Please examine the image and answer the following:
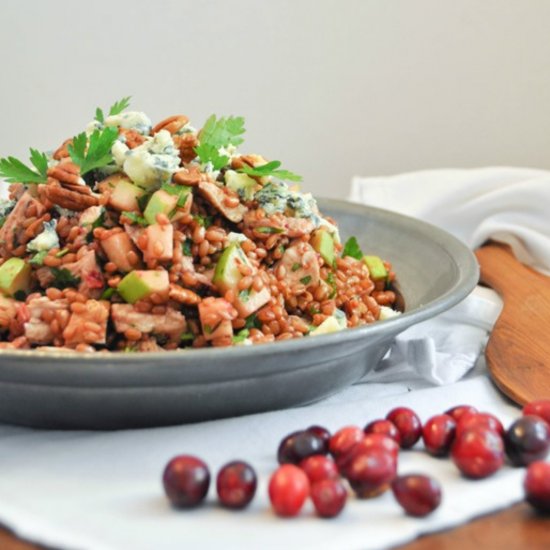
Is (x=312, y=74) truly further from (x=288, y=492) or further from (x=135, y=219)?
(x=288, y=492)

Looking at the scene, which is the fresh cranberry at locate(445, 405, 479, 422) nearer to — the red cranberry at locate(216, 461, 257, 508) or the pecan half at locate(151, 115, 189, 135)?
the red cranberry at locate(216, 461, 257, 508)

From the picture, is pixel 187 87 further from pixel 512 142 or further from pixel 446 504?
pixel 446 504

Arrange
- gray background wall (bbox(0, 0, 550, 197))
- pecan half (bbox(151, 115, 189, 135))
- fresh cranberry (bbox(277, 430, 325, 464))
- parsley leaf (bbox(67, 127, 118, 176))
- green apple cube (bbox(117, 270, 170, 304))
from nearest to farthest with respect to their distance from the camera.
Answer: fresh cranberry (bbox(277, 430, 325, 464))
green apple cube (bbox(117, 270, 170, 304))
parsley leaf (bbox(67, 127, 118, 176))
pecan half (bbox(151, 115, 189, 135))
gray background wall (bbox(0, 0, 550, 197))

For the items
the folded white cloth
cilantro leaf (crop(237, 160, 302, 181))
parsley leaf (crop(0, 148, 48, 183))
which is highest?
cilantro leaf (crop(237, 160, 302, 181))

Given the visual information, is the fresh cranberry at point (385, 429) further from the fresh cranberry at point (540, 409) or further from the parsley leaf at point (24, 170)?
the parsley leaf at point (24, 170)

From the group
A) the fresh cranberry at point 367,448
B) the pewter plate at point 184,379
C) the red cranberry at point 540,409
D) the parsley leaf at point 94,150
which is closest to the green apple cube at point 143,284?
the pewter plate at point 184,379

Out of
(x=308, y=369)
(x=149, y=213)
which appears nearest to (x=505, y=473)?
(x=308, y=369)

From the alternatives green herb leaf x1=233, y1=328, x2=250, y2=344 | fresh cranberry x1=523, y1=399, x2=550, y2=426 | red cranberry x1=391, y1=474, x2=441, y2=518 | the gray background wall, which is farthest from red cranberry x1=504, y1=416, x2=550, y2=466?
the gray background wall

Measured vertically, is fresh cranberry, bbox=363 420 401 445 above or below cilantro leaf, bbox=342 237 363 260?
above
